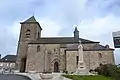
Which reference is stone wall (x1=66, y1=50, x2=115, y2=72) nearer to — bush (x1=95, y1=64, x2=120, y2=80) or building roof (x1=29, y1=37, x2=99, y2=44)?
building roof (x1=29, y1=37, x2=99, y2=44)

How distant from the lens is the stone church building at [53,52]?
40.0 m

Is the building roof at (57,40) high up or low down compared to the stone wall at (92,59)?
up

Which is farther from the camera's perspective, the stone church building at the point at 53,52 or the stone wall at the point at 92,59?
the stone church building at the point at 53,52

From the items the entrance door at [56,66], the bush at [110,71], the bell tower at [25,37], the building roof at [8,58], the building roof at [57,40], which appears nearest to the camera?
the bush at [110,71]

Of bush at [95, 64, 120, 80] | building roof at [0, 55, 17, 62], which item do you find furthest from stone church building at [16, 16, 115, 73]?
building roof at [0, 55, 17, 62]

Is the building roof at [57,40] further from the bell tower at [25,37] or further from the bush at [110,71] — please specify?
the bush at [110,71]

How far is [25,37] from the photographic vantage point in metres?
48.3

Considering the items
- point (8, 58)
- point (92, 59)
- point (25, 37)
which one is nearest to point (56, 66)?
point (92, 59)

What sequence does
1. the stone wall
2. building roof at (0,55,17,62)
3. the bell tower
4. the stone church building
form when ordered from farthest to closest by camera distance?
building roof at (0,55,17,62) → the bell tower → the stone church building → the stone wall

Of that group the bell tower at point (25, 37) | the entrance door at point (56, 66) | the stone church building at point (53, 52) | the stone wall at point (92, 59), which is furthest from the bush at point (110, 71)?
the bell tower at point (25, 37)

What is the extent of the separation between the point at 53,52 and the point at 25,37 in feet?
33.0

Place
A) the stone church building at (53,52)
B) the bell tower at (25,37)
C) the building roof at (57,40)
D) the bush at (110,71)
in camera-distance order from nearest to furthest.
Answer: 1. the bush at (110,71)
2. the stone church building at (53,52)
3. the building roof at (57,40)
4. the bell tower at (25,37)

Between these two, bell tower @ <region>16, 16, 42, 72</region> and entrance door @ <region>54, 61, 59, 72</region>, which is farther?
bell tower @ <region>16, 16, 42, 72</region>

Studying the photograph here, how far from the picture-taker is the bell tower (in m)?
46.1
